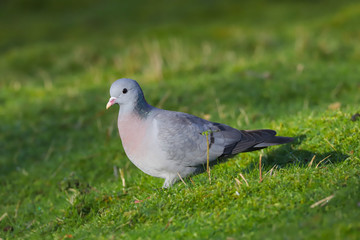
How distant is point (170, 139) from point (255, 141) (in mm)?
1001

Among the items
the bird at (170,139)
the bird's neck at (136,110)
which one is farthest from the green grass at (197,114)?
the bird's neck at (136,110)

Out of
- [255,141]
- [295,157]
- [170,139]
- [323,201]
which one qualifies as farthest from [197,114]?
[323,201]

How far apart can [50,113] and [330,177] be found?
6.99 metres

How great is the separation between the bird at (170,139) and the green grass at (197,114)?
9.6 inches

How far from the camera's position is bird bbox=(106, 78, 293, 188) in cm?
477

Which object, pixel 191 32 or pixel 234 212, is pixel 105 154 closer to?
pixel 234 212

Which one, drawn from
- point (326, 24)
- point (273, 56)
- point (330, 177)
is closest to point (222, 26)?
point (326, 24)

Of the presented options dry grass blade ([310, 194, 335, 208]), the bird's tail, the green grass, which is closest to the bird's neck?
the green grass

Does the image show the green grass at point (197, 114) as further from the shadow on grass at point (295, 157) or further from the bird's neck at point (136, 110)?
the bird's neck at point (136, 110)

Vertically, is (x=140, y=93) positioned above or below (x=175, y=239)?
above

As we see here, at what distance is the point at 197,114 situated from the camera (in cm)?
855

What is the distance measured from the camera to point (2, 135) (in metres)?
8.80

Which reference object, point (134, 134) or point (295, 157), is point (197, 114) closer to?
point (295, 157)

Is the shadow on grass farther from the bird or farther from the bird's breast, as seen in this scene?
the bird's breast
